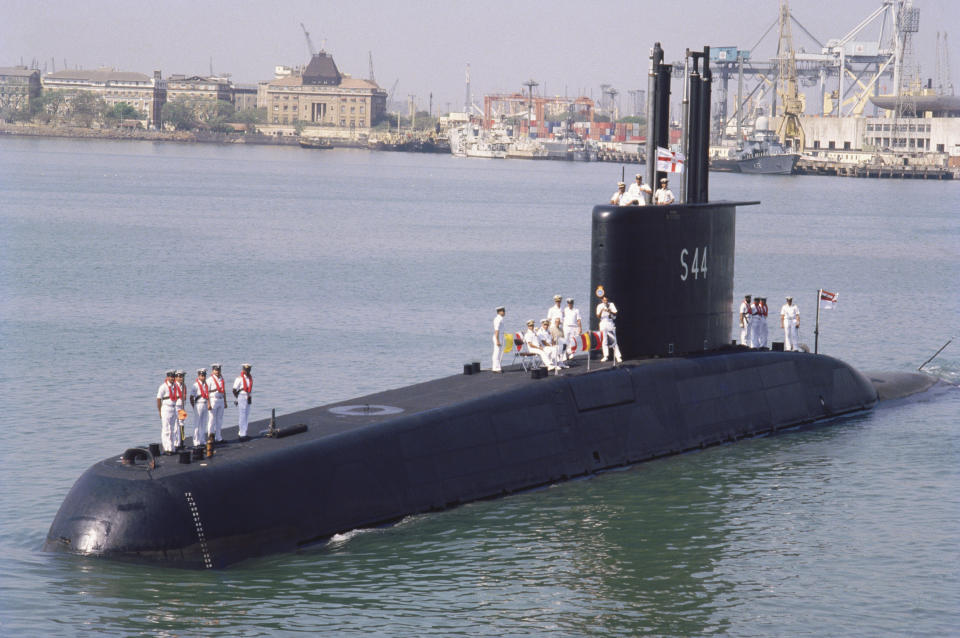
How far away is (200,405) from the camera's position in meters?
17.5

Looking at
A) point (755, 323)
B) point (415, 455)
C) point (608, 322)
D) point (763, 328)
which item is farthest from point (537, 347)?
point (763, 328)

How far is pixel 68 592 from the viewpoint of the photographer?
1540 cm

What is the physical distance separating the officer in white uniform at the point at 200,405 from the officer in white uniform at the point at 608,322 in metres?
7.84

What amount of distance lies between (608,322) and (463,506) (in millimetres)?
5253

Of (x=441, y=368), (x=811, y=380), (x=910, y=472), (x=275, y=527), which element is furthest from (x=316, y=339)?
(x=275, y=527)

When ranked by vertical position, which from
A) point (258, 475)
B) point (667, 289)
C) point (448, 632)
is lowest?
point (448, 632)

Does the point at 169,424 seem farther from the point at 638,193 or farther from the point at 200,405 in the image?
the point at 638,193

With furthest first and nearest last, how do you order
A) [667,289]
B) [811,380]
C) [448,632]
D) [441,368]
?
[441,368], [811,380], [667,289], [448,632]

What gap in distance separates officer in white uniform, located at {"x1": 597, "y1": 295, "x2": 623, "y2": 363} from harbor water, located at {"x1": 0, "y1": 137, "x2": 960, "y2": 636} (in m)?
2.39

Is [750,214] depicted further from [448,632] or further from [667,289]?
[448,632]

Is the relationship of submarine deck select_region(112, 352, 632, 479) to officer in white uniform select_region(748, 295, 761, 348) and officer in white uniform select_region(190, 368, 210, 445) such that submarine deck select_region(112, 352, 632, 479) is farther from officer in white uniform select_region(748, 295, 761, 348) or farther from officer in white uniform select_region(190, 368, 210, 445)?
officer in white uniform select_region(748, 295, 761, 348)

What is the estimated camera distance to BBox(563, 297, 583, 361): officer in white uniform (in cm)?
2280

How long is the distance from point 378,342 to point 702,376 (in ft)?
54.9

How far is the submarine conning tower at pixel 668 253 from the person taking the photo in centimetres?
2241
